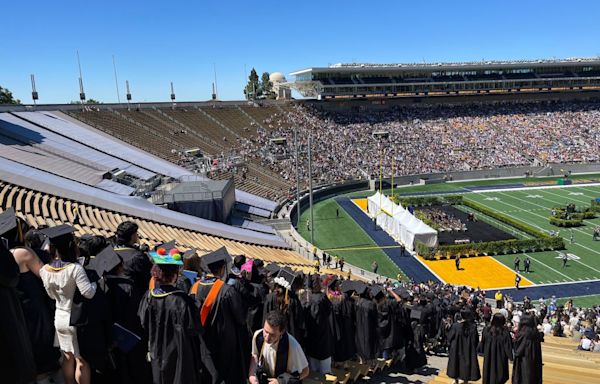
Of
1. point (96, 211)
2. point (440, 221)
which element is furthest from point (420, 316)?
point (440, 221)

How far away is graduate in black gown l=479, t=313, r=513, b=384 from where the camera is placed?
303 inches

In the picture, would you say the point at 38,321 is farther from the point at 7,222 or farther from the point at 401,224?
the point at 401,224

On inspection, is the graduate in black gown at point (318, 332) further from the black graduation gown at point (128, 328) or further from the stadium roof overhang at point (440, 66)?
the stadium roof overhang at point (440, 66)

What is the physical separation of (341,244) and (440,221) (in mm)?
7386

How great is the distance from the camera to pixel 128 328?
4.46m

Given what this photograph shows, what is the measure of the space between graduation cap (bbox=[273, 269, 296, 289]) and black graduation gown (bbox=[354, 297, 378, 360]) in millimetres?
2621

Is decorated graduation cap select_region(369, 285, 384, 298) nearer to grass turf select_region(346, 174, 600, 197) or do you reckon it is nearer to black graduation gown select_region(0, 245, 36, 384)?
black graduation gown select_region(0, 245, 36, 384)

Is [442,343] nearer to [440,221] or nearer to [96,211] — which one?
[96,211]

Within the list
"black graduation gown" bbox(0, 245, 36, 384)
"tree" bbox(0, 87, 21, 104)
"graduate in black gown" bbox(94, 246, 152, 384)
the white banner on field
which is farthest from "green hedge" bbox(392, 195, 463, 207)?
"tree" bbox(0, 87, 21, 104)

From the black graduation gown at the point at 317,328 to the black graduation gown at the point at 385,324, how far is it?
2471mm

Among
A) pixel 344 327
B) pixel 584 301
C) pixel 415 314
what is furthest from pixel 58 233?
pixel 584 301

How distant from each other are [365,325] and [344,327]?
759 mm

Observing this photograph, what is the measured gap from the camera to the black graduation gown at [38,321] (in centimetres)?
380

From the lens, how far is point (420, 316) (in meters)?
10.2
